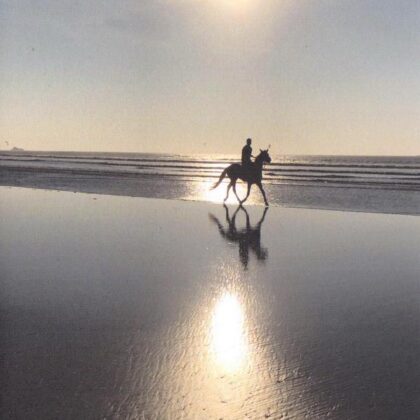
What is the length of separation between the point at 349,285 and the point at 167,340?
3373 millimetres

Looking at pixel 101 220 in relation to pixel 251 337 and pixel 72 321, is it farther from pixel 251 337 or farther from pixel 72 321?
pixel 251 337

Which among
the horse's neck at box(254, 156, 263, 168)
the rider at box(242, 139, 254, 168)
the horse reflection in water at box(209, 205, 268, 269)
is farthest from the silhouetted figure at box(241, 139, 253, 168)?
the horse reflection in water at box(209, 205, 268, 269)

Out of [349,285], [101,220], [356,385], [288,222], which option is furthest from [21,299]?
[288,222]

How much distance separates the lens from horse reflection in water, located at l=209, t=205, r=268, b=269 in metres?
8.90

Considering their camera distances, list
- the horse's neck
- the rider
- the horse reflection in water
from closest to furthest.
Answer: the horse reflection in water < the rider < the horse's neck

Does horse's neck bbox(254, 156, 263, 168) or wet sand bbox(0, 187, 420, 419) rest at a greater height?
horse's neck bbox(254, 156, 263, 168)

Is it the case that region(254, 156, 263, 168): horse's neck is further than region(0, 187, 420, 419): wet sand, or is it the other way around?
region(254, 156, 263, 168): horse's neck

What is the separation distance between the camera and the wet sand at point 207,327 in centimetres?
350

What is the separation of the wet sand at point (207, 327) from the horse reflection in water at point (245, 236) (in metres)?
0.09

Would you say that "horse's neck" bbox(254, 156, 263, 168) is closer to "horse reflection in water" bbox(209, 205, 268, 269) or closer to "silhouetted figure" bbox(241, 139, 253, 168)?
"silhouetted figure" bbox(241, 139, 253, 168)

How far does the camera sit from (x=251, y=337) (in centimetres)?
468

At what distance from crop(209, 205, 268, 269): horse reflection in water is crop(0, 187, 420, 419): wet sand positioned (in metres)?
0.09

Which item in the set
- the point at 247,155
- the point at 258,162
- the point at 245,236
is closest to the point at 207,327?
the point at 245,236

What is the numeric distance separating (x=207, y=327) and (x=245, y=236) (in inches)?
241
